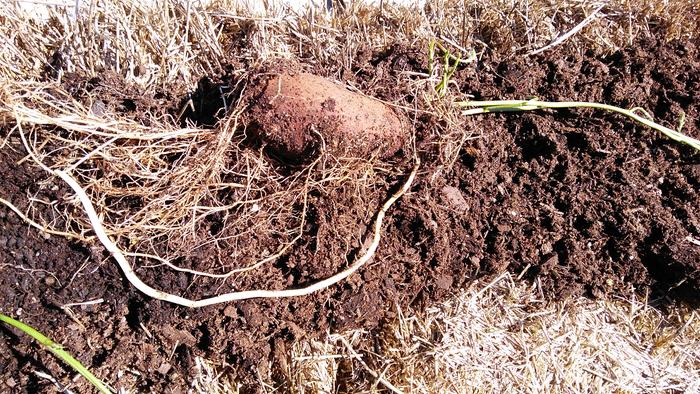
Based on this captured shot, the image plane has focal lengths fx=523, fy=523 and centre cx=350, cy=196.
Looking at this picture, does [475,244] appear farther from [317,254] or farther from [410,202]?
[317,254]

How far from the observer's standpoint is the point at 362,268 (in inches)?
58.4

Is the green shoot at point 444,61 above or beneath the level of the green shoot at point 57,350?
above

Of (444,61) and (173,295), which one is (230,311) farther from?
(444,61)

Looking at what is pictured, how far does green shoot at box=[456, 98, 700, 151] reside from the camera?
152cm

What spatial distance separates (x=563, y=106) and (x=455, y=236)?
0.50 m

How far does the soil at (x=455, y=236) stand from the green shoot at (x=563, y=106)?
38 mm

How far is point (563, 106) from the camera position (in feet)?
5.07

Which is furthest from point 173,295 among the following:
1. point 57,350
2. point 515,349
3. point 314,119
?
point 515,349

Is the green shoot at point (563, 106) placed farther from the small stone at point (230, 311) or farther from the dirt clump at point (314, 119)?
the small stone at point (230, 311)

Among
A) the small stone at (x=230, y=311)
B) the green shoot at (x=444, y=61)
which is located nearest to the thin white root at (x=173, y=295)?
the small stone at (x=230, y=311)

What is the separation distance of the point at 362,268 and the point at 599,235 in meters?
0.71

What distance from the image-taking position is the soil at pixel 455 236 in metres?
1.42

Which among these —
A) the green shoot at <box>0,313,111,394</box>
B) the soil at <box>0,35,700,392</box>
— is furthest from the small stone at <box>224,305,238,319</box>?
the green shoot at <box>0,313,111,394</box>

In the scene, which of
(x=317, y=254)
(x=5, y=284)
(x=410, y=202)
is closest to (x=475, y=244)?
(x=410, y=202)
